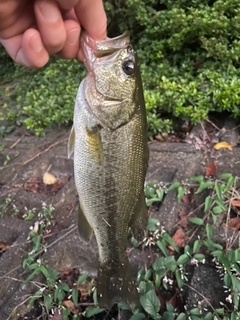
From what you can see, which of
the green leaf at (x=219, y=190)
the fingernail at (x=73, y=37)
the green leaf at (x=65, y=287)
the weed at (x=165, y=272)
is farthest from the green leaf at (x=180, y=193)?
the fingernail at (x=73, y=37)

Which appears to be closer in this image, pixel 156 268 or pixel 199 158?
pixel 156 268

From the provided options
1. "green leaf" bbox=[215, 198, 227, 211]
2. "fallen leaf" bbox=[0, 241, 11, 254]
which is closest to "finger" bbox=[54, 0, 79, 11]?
"green leaf" bbox=[215, 198, 227, 211]

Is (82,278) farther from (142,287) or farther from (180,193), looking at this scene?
(180,193)

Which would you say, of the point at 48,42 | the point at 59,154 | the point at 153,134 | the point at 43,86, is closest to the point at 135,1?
the point at 43,86

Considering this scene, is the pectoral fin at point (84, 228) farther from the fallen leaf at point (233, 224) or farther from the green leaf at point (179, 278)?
the fallen leaf at point (233, 224)

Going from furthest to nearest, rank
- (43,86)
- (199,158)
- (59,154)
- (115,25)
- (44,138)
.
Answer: (115,25), (43,86), (44,138), (59,154), (199,158)

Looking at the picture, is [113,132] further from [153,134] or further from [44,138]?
[44,138]

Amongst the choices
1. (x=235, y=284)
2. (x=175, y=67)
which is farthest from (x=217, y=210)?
(x=175, y=67)

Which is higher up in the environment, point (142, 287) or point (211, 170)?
point (142, 287)
